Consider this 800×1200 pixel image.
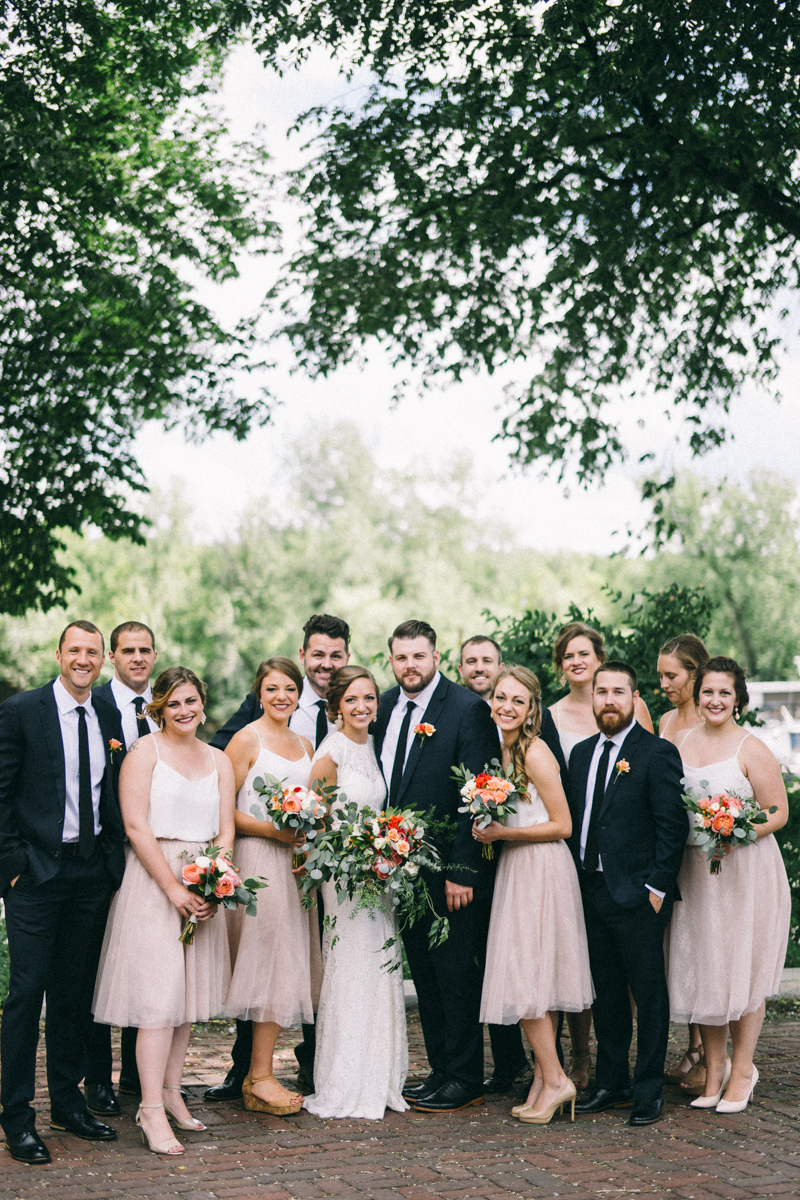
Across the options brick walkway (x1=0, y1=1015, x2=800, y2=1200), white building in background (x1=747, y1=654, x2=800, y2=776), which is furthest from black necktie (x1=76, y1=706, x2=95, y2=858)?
white building in background (x1=747, y1=654, x2=800, y2=776)

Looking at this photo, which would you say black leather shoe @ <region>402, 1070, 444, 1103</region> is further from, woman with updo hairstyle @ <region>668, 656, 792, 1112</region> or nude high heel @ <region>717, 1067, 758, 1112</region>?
nude high heel @ <region>717, 1067, 758, 1112</region>

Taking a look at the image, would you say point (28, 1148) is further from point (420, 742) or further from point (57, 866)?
point (420, 742)

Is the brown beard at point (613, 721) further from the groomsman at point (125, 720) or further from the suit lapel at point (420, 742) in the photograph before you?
the groomsman at point (125, 720)

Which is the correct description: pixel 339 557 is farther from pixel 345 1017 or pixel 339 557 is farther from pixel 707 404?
pixel 345 1017

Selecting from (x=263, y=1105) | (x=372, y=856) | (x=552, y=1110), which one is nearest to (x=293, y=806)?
(x=372, y=856)

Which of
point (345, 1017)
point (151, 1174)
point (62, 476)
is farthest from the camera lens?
point (62, 476)

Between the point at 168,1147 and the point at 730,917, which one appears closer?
the point at 168,1147

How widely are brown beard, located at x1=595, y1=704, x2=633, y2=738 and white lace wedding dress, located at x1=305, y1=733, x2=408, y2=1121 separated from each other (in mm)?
1293

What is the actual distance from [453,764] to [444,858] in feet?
1.71

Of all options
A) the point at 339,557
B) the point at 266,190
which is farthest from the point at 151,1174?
the point at 339,557

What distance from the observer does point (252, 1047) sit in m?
6.57

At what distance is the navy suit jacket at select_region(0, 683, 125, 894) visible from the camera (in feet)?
19.0

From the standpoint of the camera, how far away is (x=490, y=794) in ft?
20.4

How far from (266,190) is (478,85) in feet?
14.3
